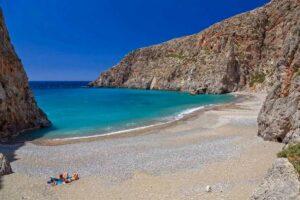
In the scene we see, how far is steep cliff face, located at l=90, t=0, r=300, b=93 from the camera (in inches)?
3863

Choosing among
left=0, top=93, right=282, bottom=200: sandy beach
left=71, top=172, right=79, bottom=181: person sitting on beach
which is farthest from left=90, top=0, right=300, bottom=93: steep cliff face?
left=71, top=172, right=79, bottom=181: person sitting on beach

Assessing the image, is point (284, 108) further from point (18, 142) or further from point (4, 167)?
point (18, 142)

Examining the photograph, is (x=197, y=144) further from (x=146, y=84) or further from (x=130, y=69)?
(x=130, y=69)

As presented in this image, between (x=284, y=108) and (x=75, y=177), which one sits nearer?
(x=75, y=177)

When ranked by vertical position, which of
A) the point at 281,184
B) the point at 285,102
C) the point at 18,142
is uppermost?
the point at 285,102

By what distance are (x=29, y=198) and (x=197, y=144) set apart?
12798mm

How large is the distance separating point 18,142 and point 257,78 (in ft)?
263

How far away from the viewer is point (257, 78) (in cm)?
9694

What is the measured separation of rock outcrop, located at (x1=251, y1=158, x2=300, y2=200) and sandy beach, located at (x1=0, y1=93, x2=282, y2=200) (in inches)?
142

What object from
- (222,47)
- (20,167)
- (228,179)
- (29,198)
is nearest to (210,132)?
(228,179)

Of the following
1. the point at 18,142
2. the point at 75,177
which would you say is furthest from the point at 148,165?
the point at 18,142

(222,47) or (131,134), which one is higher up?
(222,47)

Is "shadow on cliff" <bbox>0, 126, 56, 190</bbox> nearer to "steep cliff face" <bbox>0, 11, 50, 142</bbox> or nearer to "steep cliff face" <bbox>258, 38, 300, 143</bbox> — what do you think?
"steep cliff face" <bbox>0, 11, 50, 142</bbox>

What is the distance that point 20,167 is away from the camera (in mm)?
20297
